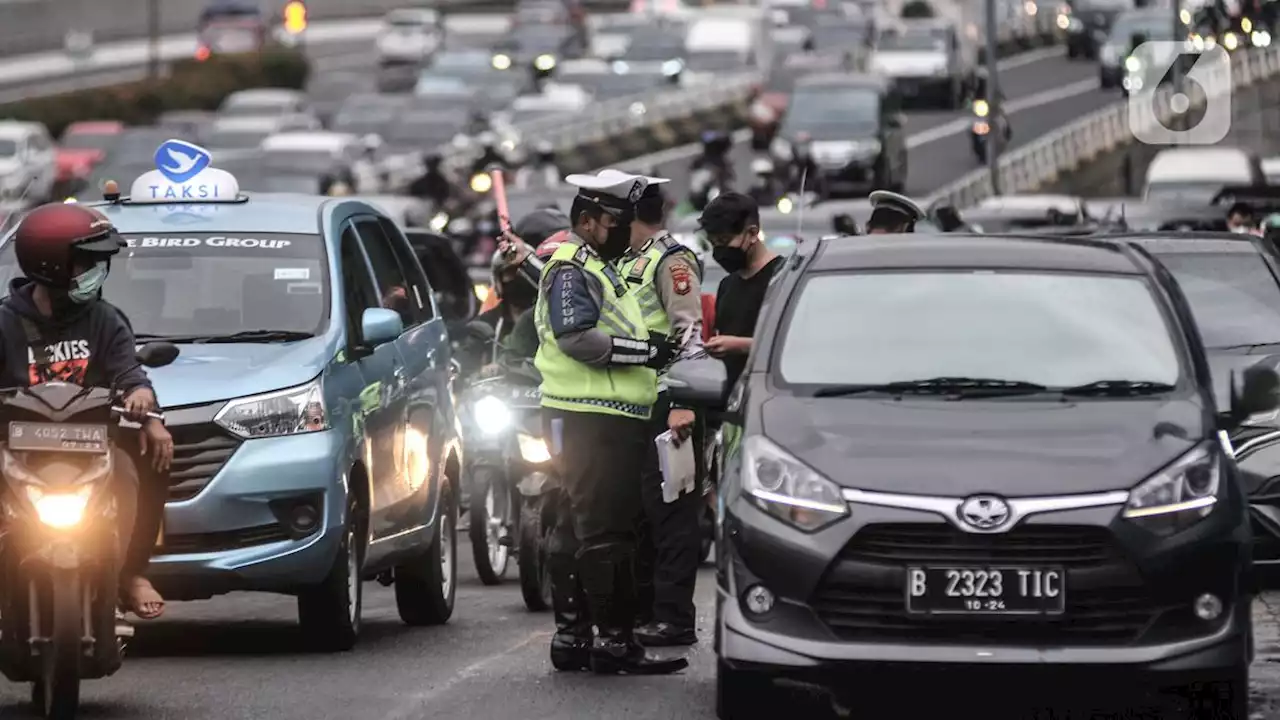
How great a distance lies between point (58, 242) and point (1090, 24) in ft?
279

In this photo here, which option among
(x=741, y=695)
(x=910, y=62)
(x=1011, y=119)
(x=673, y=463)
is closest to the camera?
(x=741, y=695)

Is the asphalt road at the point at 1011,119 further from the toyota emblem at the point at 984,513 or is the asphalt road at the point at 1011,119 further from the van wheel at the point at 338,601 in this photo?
the toyota emblem at the point at 984,513

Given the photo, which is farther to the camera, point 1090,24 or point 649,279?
point 1090,24

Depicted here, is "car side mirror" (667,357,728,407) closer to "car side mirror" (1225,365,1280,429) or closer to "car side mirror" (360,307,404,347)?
"car side mirror" (1225,365,1280,429)

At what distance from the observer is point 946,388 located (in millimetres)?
9461

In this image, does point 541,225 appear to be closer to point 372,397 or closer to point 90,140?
point 372,397

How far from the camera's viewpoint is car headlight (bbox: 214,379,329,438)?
37.6 ft

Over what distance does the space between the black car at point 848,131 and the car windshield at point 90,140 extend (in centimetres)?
1436

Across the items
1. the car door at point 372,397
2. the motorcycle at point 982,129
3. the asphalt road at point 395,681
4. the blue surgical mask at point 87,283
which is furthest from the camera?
the motorcycle at point 982,129

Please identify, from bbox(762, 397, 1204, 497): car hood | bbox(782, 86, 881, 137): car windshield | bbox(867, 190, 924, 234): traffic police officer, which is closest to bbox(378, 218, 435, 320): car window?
bbox(867, 190, 924, 234): traffic police officer

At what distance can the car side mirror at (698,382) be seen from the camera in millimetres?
9844

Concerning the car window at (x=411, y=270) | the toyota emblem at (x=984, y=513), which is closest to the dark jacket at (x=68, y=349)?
the toyota emblem at (x=984, y=513)

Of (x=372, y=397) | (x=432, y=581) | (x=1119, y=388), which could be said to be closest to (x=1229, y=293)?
(x=432, y=581)

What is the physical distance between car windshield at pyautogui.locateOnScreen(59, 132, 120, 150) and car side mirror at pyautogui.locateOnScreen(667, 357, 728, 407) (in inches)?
1963
